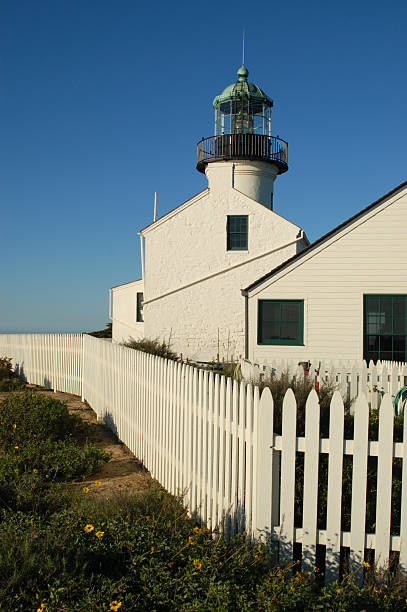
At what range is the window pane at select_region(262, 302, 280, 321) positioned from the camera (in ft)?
48.5

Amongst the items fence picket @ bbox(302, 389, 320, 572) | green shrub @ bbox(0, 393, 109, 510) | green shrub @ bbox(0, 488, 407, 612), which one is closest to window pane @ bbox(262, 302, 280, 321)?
green shrub @ bbox(0, 393, 109, 510)

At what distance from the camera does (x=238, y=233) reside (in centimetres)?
2047

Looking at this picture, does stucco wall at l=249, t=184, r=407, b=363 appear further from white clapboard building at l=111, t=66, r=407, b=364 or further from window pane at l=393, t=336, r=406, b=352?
window pane at l=393, t=336, r=406, b=352

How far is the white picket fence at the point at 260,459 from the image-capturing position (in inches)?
156

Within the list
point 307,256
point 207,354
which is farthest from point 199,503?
point 207,354

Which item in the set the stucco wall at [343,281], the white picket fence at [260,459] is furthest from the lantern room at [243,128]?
the white picket fence at [260,459]

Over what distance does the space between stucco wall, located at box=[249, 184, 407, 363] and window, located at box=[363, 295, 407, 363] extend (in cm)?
22

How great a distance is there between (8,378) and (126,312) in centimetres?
1064

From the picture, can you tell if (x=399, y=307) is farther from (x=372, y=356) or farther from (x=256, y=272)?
(x=256, y=272)

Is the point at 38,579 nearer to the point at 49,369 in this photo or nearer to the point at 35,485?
the point at 35,485

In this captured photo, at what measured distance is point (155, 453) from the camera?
6.79 m

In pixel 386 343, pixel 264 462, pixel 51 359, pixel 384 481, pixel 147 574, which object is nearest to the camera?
pixel 147 574

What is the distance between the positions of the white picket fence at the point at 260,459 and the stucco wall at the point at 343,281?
8098 millimetres

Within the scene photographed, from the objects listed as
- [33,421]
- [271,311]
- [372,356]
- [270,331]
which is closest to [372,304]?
[372,356]
